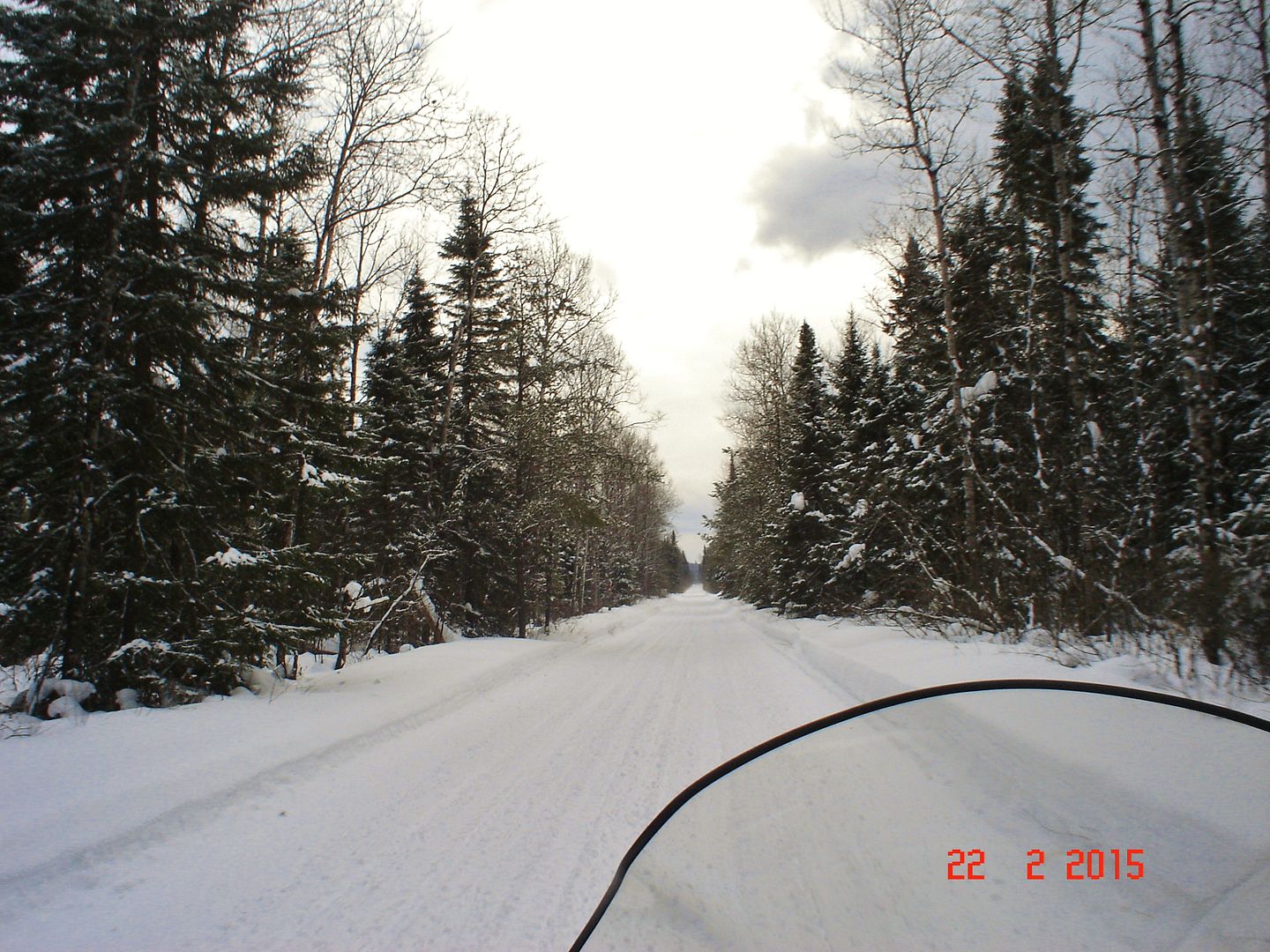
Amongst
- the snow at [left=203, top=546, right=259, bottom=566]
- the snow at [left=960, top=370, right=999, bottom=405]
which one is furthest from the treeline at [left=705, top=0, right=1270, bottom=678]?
the snow at [left=203, top=546, right=259, bottom=566]

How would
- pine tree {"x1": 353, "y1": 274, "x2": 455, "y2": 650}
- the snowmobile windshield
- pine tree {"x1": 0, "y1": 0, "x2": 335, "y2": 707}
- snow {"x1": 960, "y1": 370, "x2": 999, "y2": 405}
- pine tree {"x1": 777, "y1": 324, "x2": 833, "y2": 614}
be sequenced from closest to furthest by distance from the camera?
the snowmobile windshield → pine tree {"x1": 0, "y1": 0, "x2": 335, "y2": 707} → snow {"x1": 960, "y1": 370, "x2": 999, "y2": 405} → pine tree {"x1": 353, "y1": 274, "x2": 455, "y2": 650} → pine tree {"x1": 777, "y1": 324, "x2": 833, "y2": 614}

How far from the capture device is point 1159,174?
6.51 metres

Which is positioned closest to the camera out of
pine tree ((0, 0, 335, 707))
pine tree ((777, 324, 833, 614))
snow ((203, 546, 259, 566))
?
pine tree ((0, 0, 335, 707))

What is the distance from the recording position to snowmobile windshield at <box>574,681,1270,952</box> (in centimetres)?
93

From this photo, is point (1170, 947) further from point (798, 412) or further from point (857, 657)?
point (798, 412)

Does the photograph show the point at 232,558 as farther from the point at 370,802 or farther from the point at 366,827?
the point at 366,827

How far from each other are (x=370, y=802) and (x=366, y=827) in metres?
0.42

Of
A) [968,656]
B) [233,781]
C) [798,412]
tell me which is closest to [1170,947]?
[233,781]

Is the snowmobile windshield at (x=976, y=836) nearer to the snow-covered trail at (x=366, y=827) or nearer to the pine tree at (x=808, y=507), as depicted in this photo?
the snow-covered trail at (x=366, y=827)

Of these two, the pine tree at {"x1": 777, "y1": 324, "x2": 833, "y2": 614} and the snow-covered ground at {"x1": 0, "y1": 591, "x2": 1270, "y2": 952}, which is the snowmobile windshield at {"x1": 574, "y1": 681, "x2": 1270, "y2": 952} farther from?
the pine tree at {"x1": 777, "y1": 324, "x2": 833, "y2": 614}

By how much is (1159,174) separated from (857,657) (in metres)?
6.92

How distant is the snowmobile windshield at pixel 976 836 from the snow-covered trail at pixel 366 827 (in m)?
1.64

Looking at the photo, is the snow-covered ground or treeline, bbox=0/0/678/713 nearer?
the snow-covered ground
